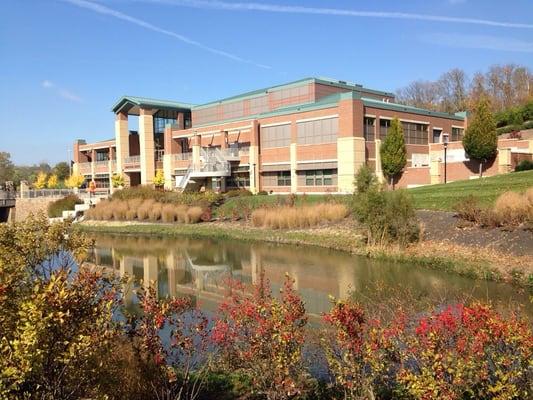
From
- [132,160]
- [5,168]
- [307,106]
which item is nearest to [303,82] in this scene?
[307,106]

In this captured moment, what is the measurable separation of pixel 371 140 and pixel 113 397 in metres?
40.2

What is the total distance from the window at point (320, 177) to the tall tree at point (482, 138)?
11.4m

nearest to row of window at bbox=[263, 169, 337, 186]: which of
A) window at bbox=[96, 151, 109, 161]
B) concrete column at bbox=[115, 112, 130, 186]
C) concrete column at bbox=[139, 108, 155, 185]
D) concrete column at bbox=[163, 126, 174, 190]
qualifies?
concrete column at bbox=[163, 126, 174, 190]

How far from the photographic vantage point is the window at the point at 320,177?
44125 mm

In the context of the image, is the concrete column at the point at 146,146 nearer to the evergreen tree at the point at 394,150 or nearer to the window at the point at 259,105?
the window at the point at 259,105

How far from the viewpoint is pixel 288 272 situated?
21.1 meters

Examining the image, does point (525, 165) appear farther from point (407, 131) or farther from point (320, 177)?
point (320, 177)

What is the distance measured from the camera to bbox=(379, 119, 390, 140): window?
4519cm

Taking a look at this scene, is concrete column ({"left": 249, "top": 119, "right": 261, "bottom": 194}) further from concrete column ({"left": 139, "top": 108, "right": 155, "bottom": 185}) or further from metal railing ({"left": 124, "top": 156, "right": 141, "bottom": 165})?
metal railing ({"left": 124, "top": 156, "right": 141, "bottom": 165})

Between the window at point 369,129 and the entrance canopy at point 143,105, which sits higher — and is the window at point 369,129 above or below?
below

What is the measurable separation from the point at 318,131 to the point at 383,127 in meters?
6.21

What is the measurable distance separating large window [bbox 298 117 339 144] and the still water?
16.2 meters

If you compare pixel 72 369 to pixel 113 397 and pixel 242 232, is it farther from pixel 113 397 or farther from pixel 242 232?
pixel 242 232

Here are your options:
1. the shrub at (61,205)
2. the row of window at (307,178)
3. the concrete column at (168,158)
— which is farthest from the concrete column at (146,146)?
the row of window at (307,178)
